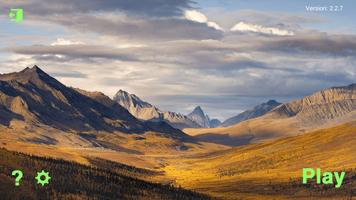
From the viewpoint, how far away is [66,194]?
197 m

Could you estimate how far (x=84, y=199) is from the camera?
655 ft

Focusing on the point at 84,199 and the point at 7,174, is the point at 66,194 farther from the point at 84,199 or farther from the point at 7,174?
the point at 7,174

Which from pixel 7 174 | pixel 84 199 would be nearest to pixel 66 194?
pixel 84 199

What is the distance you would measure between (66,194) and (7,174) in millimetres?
18009

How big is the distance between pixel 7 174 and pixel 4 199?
81.0ft

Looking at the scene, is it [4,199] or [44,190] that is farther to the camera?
[44,190]

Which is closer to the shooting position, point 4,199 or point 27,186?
point 4,199

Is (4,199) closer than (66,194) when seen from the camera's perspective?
Yes

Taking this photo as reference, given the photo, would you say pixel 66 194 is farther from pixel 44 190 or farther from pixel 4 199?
pixel 4 199

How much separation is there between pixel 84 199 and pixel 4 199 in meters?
29.9

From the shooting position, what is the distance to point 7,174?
652 ft

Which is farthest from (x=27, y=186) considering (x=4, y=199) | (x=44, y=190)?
(x=4, y=199)

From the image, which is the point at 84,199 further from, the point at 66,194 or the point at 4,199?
the point at 4,199

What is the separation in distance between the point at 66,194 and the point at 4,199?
998 inches
